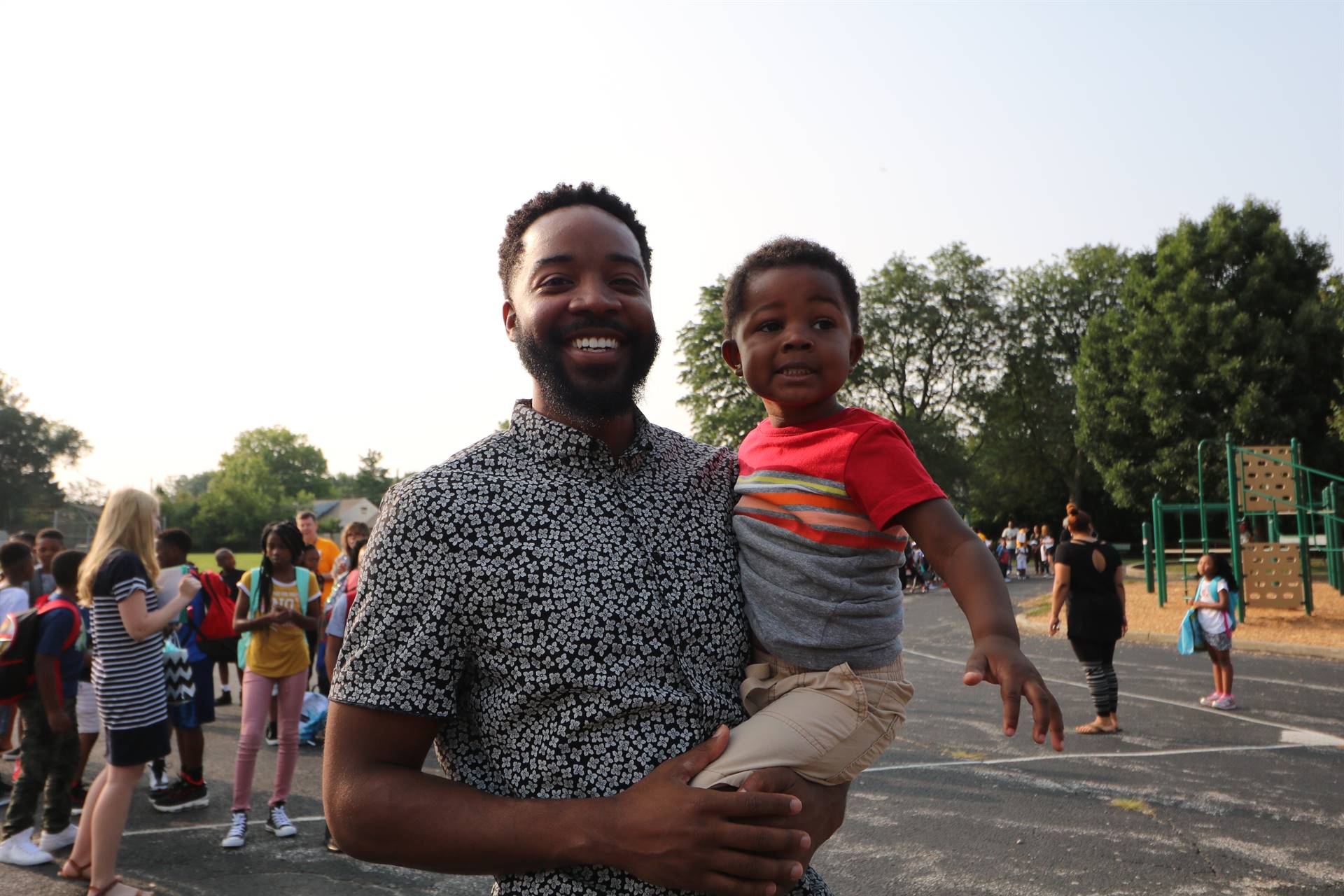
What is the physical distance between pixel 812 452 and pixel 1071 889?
4.20 metres

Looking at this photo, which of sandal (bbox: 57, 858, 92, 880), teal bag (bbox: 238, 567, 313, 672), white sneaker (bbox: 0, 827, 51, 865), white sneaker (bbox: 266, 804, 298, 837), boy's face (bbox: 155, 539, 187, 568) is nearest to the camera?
sandal (bbox: 57, 858, 92, 880)

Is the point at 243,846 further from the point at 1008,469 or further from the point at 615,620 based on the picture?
the point at 1008,469

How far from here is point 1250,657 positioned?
15.1m

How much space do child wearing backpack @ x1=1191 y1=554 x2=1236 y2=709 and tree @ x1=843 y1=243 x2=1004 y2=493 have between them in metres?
42.7

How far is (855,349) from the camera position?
2.72 metres

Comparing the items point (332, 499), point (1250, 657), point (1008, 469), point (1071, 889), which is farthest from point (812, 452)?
point (332, 499)

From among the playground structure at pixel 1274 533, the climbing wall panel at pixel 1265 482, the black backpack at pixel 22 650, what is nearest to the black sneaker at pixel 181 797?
the black backpack at pixel 22 650

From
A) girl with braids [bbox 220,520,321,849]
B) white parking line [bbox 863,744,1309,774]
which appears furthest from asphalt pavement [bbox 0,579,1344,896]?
girl with braids [bbox 220,520,321,849]

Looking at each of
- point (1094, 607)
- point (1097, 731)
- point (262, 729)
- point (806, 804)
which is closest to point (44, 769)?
point (262, 729)

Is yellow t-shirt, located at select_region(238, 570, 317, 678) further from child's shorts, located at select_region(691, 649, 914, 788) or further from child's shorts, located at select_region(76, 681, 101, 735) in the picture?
child's shorts, located at select_region(691, 649, 914, 788)

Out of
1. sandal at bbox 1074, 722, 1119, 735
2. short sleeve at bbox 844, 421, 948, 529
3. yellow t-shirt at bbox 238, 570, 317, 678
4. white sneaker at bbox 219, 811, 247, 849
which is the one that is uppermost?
short sleeve at bbox 844, 421, 948, 529

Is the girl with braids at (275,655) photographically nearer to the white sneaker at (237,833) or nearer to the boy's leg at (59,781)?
the white sneaker at (237,833)

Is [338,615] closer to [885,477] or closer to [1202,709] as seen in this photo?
[885,477]

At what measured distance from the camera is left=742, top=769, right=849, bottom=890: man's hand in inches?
68.1
